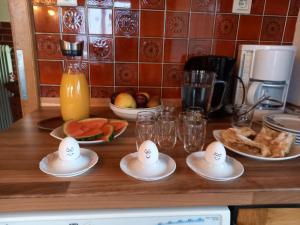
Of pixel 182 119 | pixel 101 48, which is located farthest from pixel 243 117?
pixel 101 48

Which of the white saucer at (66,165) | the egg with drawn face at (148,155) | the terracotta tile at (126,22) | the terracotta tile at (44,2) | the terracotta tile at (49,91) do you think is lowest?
the white saucer at (66,165)

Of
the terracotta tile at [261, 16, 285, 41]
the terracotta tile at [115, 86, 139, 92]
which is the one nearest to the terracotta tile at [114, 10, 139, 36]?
the terracotta tile at [115, 86, 139, 92]

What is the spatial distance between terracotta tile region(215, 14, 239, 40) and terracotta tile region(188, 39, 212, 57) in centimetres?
6

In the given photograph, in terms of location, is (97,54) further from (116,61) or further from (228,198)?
(228,198)

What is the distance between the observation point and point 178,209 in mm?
573

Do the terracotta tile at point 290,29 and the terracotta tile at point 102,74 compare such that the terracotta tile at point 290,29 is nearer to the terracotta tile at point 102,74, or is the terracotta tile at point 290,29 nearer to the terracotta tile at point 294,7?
the terracotta tile at point 294,7

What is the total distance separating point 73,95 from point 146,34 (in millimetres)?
457

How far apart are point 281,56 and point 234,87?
0.24 m

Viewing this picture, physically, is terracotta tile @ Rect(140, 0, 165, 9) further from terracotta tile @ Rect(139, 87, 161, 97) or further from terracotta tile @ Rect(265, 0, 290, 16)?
terracotta tile @ Rect(265, 0, 290, 16)

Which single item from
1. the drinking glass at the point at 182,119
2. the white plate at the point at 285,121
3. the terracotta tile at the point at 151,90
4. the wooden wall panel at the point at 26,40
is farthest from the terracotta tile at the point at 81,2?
the white plate at the point at 285,121

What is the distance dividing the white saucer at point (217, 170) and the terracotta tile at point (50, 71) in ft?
2.56

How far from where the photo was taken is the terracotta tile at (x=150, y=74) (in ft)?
3.75

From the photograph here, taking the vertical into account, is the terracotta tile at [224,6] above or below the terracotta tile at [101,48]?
above

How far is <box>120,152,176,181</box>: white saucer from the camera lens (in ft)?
1.87
